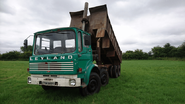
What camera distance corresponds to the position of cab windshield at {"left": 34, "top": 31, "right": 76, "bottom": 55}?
4.21m

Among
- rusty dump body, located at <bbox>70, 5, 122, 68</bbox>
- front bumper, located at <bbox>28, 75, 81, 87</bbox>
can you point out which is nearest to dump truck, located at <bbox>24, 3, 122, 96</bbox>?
front bumper, located at <bbox>28, 75, 81, 87</bbox>

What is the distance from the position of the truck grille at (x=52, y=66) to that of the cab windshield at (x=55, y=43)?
453mm

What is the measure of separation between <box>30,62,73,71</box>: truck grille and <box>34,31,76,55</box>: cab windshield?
1.49 feet

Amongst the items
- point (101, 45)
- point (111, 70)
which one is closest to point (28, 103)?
point (101, 45)


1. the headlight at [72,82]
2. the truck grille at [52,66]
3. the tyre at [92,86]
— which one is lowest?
the tyre at [92,86]

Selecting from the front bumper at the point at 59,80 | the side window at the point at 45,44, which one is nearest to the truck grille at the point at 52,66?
the front bumper at the point at 59,80

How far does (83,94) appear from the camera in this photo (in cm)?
443

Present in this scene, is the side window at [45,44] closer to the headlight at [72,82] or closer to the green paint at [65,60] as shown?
the green paint at [65,60]

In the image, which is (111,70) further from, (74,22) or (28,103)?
(28,103)

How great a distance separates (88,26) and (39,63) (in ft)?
11.4

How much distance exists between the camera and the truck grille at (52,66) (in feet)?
12.7

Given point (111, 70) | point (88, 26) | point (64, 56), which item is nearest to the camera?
point (64, 56)

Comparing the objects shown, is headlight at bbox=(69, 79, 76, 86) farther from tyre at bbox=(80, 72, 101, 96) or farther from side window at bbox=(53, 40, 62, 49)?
side window at bbox=(53, 40, 62, 49)

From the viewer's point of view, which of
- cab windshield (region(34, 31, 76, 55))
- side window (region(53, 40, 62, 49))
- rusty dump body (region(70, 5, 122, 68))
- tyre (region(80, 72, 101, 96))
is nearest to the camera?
cab windshield (region(34, 31, 76, 55))
